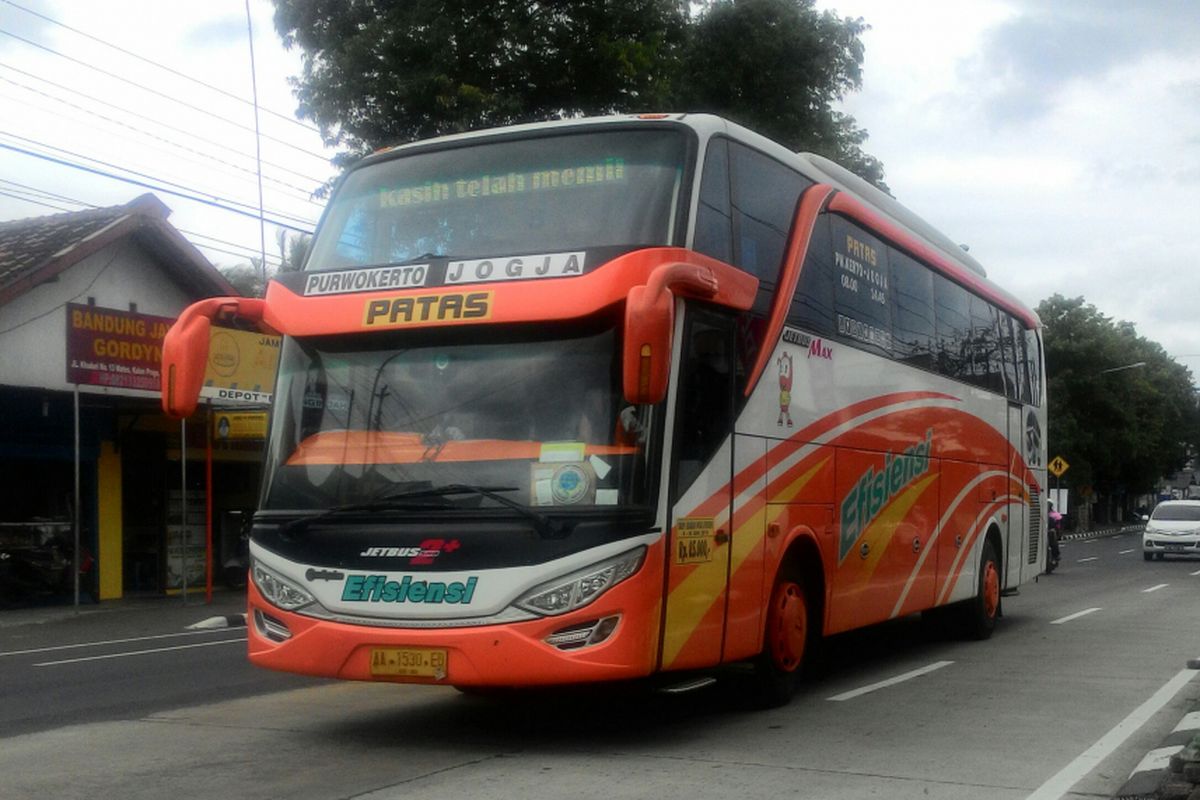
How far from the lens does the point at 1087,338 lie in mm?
71312

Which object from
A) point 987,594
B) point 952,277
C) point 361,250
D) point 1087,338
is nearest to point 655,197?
point 361,250

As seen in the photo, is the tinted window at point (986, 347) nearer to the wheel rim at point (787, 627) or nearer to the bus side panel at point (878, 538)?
the bus side panel at point (878, 538)

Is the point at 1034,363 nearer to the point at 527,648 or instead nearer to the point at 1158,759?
the point at 1158,759

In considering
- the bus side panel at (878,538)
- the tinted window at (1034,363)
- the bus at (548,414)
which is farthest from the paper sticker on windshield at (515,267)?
the tinted window at (1034,363)

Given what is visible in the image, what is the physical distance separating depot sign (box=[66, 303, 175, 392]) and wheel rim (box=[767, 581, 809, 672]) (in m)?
14.7

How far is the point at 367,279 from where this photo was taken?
29.2ft

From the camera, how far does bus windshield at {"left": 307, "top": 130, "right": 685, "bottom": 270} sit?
878 cm

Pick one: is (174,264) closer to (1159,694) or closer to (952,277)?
(952,277)

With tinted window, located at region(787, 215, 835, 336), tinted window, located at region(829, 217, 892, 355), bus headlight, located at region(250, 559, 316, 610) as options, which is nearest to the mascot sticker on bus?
tinted window, located at region(787, 215, 835, 336)

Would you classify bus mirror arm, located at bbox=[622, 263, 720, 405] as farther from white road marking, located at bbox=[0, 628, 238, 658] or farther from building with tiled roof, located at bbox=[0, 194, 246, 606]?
building with tiled roof, located at bbox=[0, 194, 246, 606]

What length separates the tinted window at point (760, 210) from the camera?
9.52 meters

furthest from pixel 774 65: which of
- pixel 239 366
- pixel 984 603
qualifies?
pixel 984 603

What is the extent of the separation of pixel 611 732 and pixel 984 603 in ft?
24.4

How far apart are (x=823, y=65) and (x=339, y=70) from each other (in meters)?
10.9
